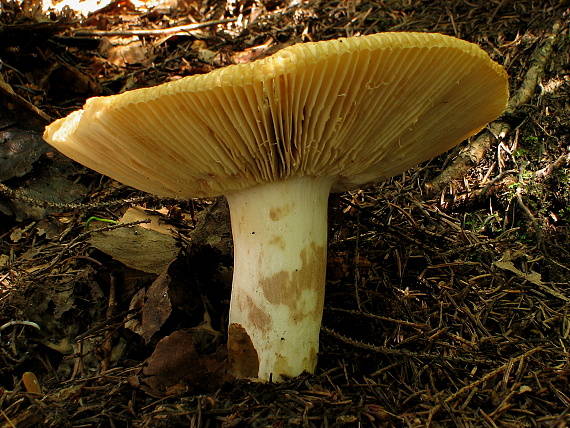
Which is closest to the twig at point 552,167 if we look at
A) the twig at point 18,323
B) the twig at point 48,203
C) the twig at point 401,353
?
the twig at point 401,353

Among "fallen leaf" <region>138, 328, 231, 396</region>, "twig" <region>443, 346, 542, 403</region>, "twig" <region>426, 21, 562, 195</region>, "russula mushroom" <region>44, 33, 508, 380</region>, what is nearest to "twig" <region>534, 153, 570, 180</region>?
"twig" <region>426, 21, 562, 195</region>

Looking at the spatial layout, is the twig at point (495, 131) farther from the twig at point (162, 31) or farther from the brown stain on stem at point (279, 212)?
the twig at point (162, 31)

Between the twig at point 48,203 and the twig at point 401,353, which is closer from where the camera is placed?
the twig at point 401,353

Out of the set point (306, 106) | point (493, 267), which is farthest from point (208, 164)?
point (493, 267)

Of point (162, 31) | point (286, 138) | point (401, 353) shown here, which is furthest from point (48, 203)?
point (162, 31)

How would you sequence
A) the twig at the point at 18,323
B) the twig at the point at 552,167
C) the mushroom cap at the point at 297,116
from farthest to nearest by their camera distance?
the twig at the point at 552,167 → the twig at the point at 18,323 → the mushroom cap at the point at 297,116

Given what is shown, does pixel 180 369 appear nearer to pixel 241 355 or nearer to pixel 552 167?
pixel 241 355
